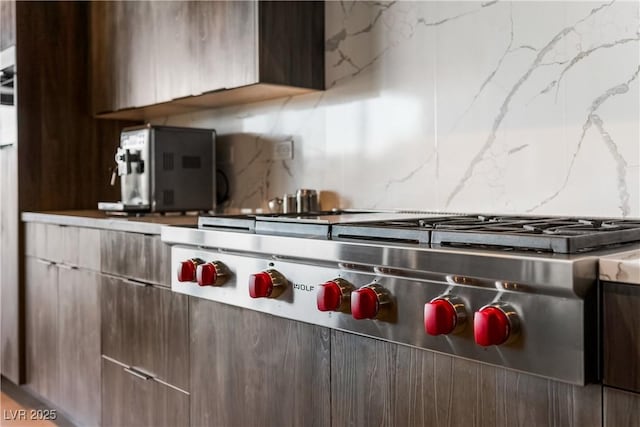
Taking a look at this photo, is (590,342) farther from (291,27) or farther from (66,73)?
(66,73)

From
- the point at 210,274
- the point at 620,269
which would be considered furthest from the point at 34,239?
the point at 620,269

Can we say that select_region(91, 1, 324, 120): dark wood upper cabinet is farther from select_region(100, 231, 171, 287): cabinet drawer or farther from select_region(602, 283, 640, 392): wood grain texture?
select_region(602, 283, 640, 392): wood grain texture

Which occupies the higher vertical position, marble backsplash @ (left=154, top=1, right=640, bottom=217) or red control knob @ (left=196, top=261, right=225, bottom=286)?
marble backsplash @ (left=154, top=1, right=640, bottom=217)

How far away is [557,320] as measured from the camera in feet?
3.28

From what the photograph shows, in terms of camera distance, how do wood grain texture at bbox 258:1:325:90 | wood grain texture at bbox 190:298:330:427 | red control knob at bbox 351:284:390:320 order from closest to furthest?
red control knob at bbox 351:284:390:320, wood grain texture at bbox 190:298:330:427, wood grain texture at bbox 258:1:325:90

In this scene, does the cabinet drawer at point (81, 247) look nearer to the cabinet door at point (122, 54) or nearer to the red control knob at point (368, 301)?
the cabinet door at point (122, 54)

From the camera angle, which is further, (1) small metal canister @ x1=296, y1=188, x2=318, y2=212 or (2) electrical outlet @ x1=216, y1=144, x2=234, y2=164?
(2) electrical outlet @ x1=216, y1=144, x2=234, y2=164

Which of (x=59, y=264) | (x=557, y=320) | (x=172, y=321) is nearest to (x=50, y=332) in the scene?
(x=59, y=264)

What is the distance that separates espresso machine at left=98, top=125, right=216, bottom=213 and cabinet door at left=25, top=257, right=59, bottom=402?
1.40 ft

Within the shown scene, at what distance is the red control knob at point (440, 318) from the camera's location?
1.10 meters

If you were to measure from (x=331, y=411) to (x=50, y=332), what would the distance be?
1880mm

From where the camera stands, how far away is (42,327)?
115 inches

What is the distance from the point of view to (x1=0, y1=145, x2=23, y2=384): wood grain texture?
10.2 feet

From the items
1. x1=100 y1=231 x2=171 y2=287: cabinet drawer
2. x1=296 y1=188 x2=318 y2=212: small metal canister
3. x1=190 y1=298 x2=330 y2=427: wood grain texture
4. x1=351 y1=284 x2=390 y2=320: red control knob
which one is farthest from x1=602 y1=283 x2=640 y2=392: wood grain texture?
x1=296 y1=188 x2=318 y2=212: small metal canister
